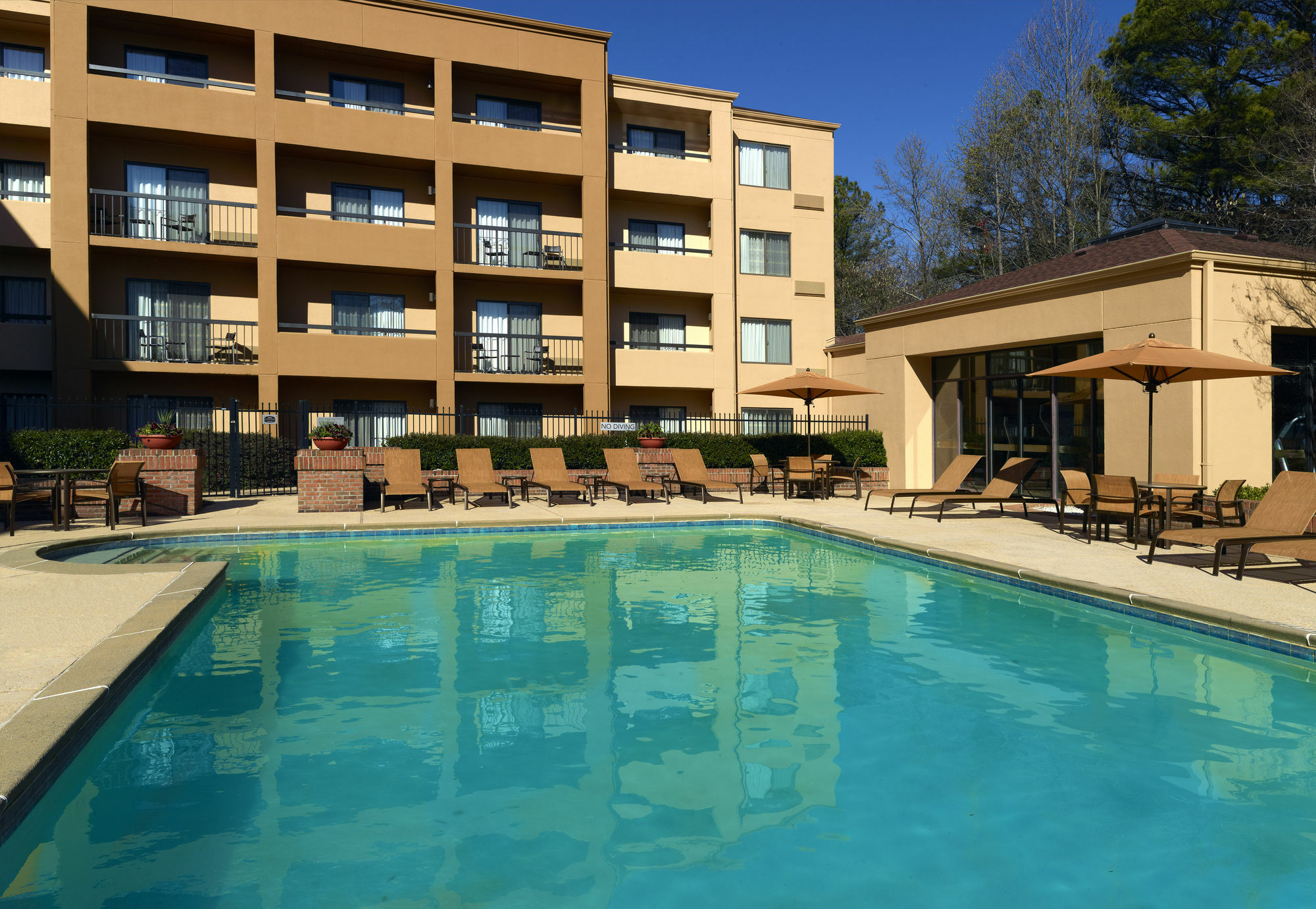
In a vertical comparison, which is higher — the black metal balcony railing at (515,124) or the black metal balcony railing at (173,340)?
the black metal balcony railing at (515,124)

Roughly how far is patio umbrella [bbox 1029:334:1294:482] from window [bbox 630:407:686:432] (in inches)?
568

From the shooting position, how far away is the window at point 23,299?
19.8m

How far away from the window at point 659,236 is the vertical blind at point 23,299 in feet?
50.7

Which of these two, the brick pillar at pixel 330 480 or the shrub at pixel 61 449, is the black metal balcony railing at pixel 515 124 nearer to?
the brick pillar at pixel 330 480

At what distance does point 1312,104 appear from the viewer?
1862cm

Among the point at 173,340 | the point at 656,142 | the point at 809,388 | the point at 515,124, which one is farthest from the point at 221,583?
the point at 656,142

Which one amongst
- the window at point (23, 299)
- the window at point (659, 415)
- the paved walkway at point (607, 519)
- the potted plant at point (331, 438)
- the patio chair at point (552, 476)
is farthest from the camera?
the window at point (659, 415)

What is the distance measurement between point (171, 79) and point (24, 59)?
3.41 meters

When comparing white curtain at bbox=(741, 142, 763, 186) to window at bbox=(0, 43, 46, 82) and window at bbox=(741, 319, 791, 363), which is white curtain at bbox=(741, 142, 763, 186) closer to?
window at bbox=(741, 319, 791, 363)

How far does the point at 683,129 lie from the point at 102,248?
53.3 feet

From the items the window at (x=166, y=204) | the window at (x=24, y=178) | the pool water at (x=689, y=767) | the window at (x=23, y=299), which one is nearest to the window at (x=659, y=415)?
the window at (x=166, y=204)

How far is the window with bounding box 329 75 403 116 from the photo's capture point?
2173 cm

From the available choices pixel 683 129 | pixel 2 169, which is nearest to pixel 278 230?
pixel 2 169

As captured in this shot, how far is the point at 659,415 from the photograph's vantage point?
82.2 feet
